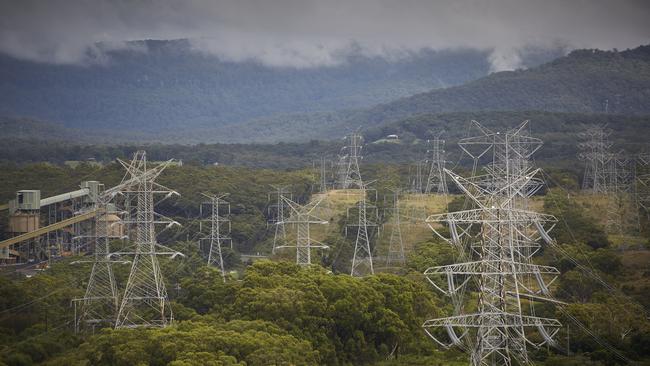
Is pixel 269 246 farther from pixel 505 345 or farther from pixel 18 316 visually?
pixel 505 345

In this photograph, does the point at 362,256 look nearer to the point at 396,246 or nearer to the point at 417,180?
the point at 396,246

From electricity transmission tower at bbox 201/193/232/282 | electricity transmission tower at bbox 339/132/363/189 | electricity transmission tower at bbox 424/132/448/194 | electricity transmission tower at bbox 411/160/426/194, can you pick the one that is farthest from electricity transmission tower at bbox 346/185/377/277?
electricity transmission tower at bbox 411/160/426/194

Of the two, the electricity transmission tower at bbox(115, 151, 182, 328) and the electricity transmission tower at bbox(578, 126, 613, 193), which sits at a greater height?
the electricity transmission tower at bbox(578, 126, 613, 193)

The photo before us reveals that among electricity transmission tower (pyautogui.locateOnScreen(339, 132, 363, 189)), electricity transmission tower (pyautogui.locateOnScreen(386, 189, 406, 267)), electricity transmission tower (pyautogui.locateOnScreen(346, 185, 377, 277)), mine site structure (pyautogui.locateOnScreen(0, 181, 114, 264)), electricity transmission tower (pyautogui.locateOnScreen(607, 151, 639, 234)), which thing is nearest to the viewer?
electricity transmission tower (pyautogui.locateOnScreen(346, 185, 377, 277))

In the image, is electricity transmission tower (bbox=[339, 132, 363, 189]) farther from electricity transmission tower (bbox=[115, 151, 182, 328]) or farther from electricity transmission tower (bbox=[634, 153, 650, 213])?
electricity transmission tower (bbox=[115, 151, 182, 328])

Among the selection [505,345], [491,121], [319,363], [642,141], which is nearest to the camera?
[505,345]

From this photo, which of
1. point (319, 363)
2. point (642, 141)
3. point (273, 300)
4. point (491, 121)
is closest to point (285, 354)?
point (319, 363)

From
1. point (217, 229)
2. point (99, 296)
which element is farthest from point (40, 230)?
point (99, 296)
